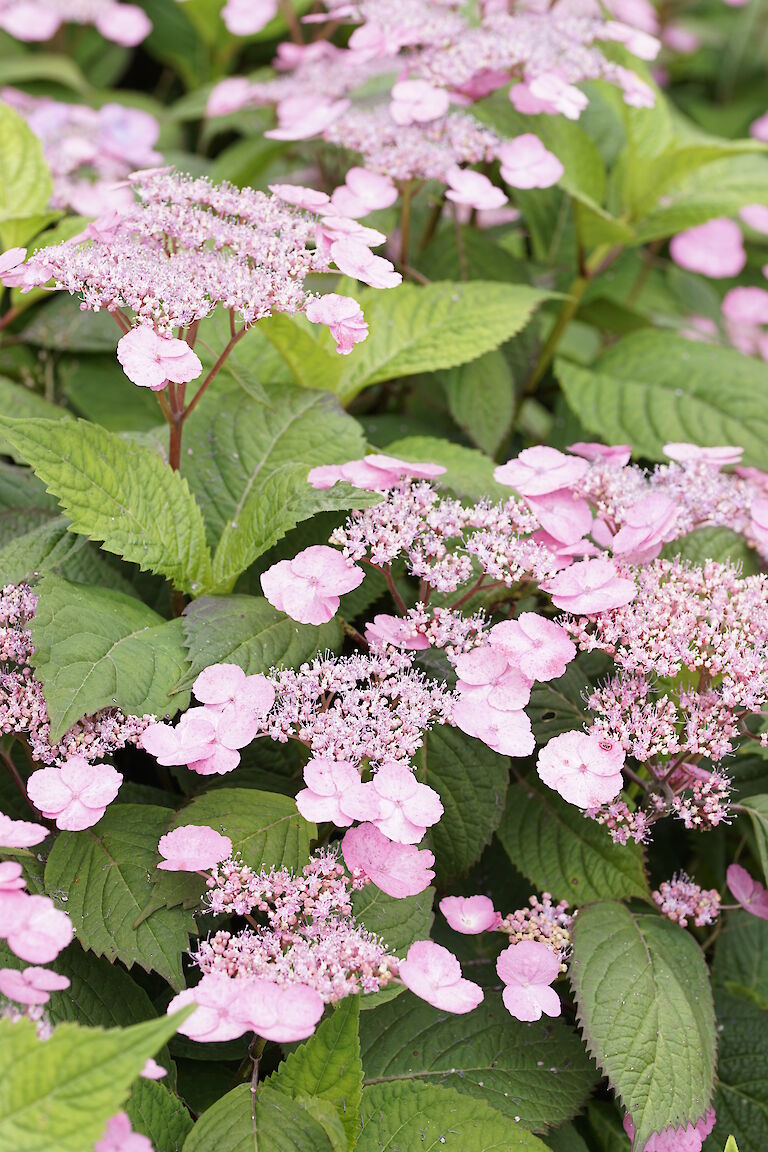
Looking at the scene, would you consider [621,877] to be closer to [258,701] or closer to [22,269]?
[258,701]

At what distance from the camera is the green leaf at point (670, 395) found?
1535 millimetres

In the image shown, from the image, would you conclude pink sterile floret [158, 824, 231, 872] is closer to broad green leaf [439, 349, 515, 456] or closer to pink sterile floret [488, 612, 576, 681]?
pink sterile floret [488, 612, 576, 681]

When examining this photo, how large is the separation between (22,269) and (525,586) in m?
0.56

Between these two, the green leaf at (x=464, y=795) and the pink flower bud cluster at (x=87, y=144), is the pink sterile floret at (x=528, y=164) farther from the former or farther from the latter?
the green leaf at (x=464, y=795)

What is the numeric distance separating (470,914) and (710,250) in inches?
56.0

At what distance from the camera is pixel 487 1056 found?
105cm

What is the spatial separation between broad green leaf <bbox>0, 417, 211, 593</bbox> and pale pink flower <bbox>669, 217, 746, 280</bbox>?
1.24m

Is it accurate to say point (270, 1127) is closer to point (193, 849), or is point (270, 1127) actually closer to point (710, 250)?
point (193, 849)

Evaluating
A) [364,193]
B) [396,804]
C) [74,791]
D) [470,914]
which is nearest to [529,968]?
[470,914]

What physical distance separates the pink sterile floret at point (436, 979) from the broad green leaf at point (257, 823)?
0.12 metres

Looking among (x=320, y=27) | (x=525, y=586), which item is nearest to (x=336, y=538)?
(x=525, y=586)

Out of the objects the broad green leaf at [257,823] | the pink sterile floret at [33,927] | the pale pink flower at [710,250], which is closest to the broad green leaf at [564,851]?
the broad green leaf at [257,823]

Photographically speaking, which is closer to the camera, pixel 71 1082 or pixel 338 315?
Answer: pixel 71 1082

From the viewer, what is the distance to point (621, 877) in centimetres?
110
